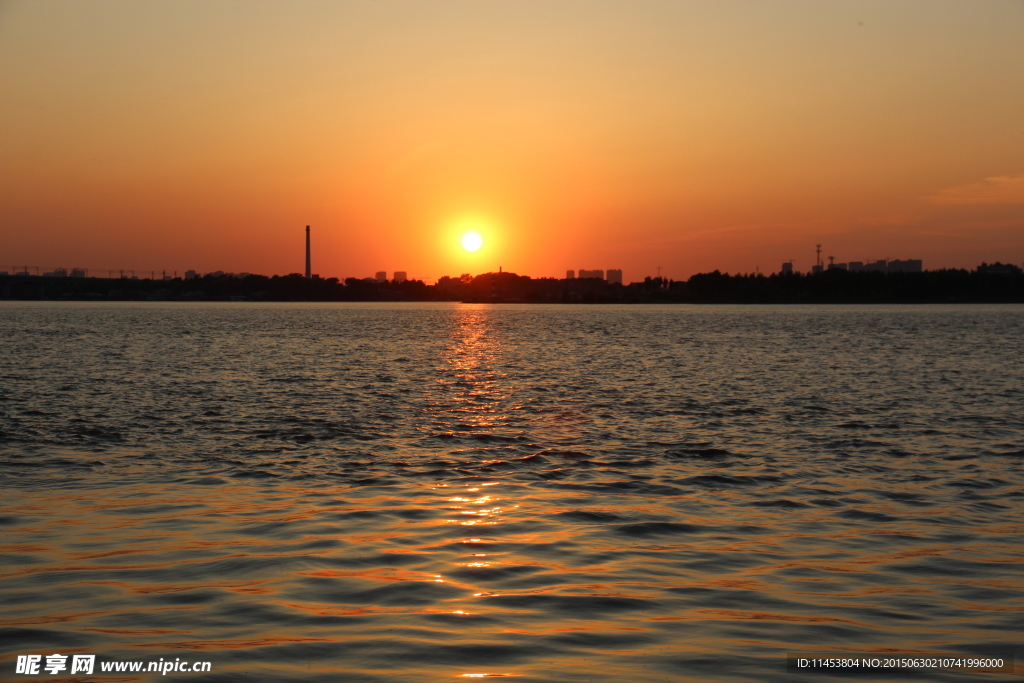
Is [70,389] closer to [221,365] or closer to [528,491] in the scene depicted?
[221,365]

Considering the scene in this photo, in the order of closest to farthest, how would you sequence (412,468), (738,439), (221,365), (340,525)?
(340,525)
(412,468)
(738,439)
(221,365)

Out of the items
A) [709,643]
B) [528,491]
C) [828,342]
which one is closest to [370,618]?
[709,643]

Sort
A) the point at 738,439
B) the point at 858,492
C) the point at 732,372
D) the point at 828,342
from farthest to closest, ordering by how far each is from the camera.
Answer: the point at 828,342 < the point at 732,372 < the point at 738,439 < the point at 858,492

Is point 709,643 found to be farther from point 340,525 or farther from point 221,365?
point 221,365

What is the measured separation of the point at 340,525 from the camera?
14938mm

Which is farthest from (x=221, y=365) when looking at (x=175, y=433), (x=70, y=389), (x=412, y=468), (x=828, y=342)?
(x=828, y=342)

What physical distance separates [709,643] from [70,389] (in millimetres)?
37968

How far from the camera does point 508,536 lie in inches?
561

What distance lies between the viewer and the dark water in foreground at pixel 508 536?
9.47 meters

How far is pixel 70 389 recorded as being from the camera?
132ft

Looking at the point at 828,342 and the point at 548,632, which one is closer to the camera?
the point at 548,632

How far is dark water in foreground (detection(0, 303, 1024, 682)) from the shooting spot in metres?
9.47

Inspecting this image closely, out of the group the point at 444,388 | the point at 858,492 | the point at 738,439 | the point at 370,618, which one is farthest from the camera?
the point at 444,388

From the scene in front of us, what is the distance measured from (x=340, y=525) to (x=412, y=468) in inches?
231
